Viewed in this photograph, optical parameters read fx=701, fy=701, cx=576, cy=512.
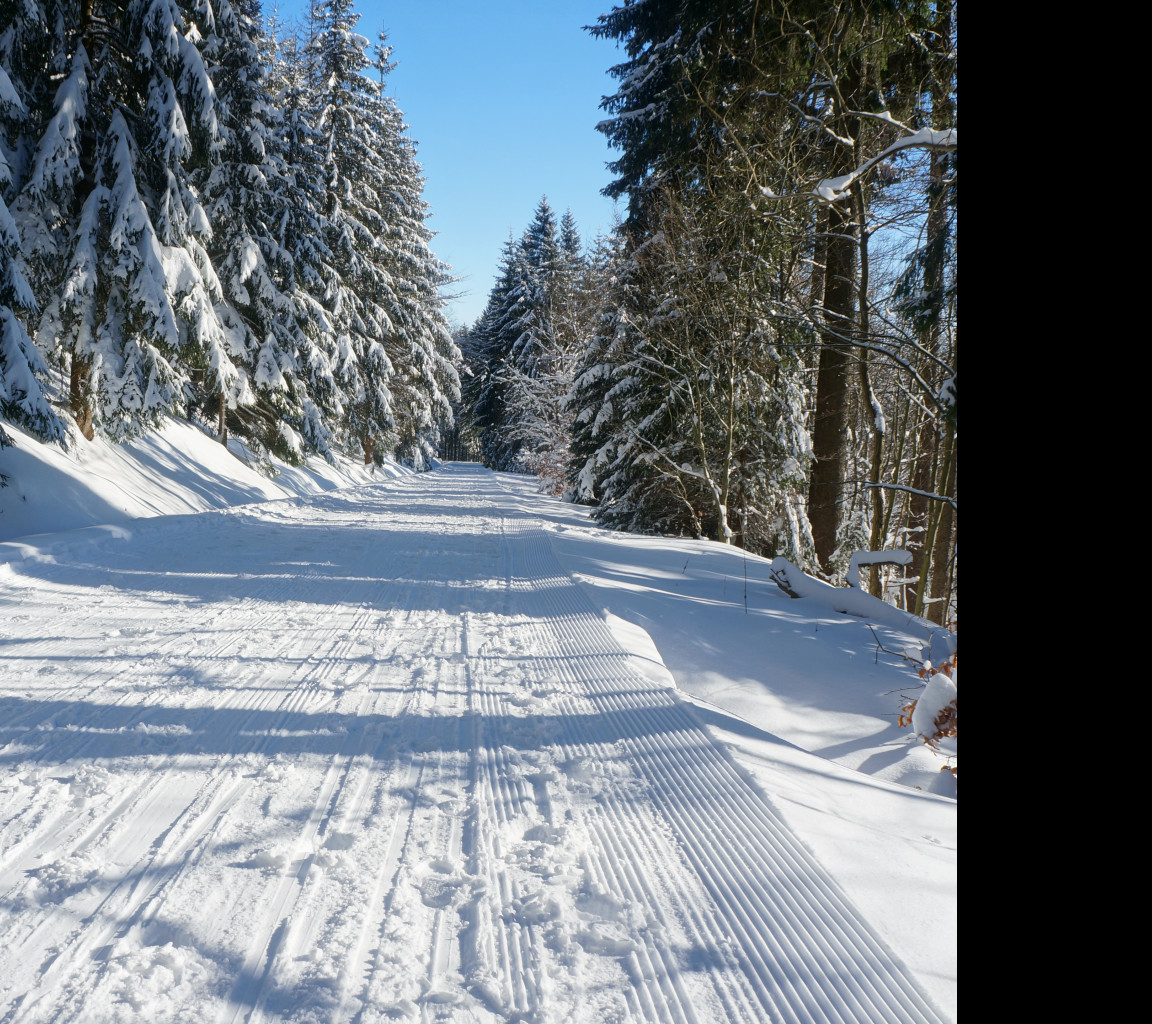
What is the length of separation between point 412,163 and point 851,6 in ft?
104

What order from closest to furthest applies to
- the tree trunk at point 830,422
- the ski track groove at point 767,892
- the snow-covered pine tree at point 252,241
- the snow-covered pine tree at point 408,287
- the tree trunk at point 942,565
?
the ski track groove at point 767,892 → the tree trunk at point 830,422 → the tree trunk at point 942,565 → the snow-covered pine tree at point 252,241 → the snow-covered pine tree at point 408,287

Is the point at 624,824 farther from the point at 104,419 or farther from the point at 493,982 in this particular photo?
the point at 104,419

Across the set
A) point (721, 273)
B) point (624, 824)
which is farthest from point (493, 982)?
point (721, 273)

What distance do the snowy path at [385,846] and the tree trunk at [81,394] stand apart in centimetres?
780

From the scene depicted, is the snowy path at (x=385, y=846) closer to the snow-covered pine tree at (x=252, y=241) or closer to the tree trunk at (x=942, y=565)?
the tree trunk at (x=942, y=565)

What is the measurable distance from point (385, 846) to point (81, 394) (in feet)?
38.7

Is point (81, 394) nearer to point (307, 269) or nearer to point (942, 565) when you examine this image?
point (307, 269)

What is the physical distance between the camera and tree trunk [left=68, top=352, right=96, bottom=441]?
10914mm

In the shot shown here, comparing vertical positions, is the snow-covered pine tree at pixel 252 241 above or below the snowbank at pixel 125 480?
above

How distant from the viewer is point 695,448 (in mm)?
13266

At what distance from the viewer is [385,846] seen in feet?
7.67

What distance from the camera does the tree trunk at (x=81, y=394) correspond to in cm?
1091

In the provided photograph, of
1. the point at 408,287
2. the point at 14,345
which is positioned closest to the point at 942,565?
the point at 14,345

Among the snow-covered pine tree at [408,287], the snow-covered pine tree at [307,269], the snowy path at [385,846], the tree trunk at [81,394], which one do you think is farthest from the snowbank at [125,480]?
the snow-covered pine tree at [408,287]
